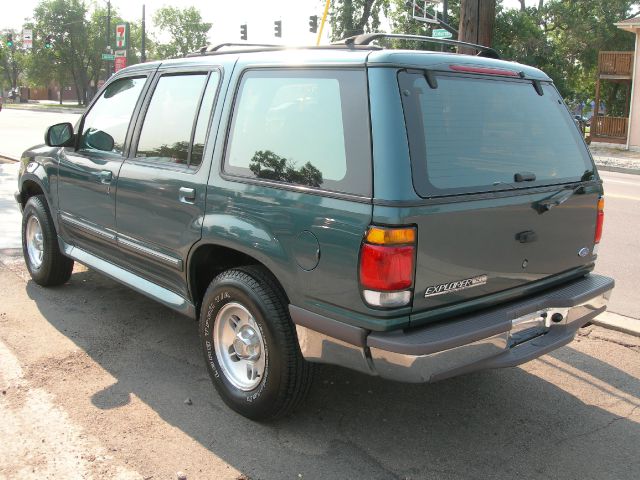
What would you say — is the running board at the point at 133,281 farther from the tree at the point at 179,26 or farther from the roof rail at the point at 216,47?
the tree at the point at 179,26

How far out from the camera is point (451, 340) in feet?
9.11

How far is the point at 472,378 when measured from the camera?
4027mm

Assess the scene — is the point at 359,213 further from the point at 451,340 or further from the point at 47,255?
the point at 47,255

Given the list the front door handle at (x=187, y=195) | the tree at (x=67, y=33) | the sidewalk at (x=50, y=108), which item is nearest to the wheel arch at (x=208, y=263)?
the front door handle at (x=187, y=195)

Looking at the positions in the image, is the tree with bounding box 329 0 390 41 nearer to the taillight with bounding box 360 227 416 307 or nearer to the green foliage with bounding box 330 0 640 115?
the green foliage with bounding box 330 0 640 115

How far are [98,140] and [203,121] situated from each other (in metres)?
1.33

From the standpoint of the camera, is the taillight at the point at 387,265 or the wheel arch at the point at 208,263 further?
the wheel arch at the point at 208,263

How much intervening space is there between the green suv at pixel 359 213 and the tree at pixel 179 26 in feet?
304

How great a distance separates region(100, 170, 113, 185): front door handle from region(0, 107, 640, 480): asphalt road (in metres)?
1.11

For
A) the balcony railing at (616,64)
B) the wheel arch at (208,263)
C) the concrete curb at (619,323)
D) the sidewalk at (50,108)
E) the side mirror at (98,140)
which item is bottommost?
the concrete curb at (619,323)

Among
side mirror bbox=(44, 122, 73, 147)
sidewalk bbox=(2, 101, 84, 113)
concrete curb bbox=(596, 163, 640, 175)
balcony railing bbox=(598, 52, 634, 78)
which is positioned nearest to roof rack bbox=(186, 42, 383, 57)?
side mirror bbox=(44, 122, 73, 147)

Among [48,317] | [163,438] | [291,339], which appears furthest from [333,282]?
[48,317]

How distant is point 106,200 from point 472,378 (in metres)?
2.71

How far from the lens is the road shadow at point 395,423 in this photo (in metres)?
3.04
